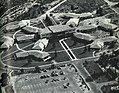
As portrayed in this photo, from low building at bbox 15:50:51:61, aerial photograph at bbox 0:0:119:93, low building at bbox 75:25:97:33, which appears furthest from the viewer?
low building at bbox 75:25:97:33

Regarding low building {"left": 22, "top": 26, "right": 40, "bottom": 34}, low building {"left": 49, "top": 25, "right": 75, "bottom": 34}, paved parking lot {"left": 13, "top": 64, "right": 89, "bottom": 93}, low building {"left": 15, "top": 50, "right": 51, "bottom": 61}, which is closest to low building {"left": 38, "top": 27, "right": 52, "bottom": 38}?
low building {"left": 49, "top": 25, "right": 75, "bottom": 34}

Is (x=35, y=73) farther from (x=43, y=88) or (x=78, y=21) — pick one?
(x=78, y=21)

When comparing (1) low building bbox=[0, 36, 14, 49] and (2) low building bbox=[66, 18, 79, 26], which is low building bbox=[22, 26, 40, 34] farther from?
(2) low building bbox=[66, 18, 79, 26]

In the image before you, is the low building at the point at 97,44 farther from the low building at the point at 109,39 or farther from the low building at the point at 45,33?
the low building at the point at 45,33

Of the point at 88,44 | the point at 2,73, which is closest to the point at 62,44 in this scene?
the point at 88,44

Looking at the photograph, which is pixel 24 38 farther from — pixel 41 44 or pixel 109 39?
pixel 109 39

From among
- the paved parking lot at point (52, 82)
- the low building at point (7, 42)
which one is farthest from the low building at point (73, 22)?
the paved parking lot at point (52, 82)

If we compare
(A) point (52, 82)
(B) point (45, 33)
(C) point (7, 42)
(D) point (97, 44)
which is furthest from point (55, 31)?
(A) point (52, 82)
